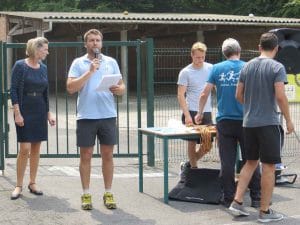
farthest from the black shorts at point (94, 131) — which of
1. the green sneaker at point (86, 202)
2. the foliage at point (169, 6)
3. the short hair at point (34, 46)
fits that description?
the foliage at point (169, 6)

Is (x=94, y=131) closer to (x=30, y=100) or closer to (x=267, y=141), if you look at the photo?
(x=30, y=100)

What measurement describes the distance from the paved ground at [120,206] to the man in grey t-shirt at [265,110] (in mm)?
449

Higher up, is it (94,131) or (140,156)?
(94,131)

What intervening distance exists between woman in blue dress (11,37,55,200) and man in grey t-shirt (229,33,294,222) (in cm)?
236

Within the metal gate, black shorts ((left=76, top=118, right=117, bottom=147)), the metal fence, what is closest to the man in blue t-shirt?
black shorts ((left=76, top=118, right=117, bottom=147))

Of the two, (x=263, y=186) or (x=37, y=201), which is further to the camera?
(x=37, y=201)

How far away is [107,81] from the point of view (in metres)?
6.22

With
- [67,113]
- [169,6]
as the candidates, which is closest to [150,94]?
[67,113]

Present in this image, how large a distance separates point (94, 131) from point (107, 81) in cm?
57

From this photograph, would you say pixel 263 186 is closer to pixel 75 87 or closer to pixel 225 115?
pixel 225 115

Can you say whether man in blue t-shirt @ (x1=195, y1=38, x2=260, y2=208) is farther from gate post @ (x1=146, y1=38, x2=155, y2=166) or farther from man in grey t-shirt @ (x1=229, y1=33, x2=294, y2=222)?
gate post @ (x1=146, y1=38, x2=155, y2=166)

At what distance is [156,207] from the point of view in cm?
660

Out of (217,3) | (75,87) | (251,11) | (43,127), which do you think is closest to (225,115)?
(75,87)

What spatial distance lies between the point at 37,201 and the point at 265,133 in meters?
2.73
